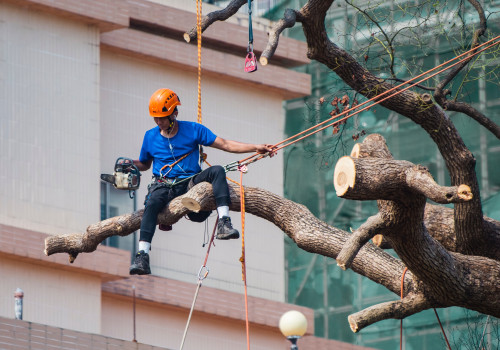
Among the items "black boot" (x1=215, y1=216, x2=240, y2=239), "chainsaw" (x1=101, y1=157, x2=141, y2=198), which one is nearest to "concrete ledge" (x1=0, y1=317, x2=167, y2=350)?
"chainsaw" (x1=101, y1=157, x2=141, y2=198)

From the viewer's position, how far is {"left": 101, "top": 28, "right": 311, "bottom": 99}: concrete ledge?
2489cm

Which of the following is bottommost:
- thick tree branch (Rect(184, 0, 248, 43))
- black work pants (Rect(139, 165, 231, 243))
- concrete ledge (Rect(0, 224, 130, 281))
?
concrete ledge (Rect(0, 224, 130, 281))

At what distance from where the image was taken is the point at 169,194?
43.3 ft

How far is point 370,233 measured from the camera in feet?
37.1

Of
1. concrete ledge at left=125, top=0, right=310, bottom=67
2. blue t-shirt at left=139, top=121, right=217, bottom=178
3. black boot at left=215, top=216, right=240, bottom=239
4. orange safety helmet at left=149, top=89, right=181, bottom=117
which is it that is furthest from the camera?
concrete ledge at left=125, top=0, right=310, bottom=67

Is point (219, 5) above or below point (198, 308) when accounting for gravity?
above

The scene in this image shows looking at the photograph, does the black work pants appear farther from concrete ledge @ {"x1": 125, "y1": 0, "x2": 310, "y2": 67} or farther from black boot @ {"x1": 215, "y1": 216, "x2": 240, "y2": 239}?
Result: concrete ledge @ {"x1": 125, "y1": 0, "x2": 310, "y2": 67}

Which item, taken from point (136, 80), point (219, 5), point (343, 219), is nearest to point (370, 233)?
point (136, 80)

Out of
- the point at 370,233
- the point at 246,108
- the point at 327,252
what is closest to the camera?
the point at 370,233

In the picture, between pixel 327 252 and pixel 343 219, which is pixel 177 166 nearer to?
pixel 327 252

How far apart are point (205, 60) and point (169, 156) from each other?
12549mm

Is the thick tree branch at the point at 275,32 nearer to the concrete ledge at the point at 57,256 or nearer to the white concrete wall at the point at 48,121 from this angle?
the concrete ledge at the point at 57,256

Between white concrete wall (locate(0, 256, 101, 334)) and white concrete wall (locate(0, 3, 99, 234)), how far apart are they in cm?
74

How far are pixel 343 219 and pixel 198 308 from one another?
8.39m
